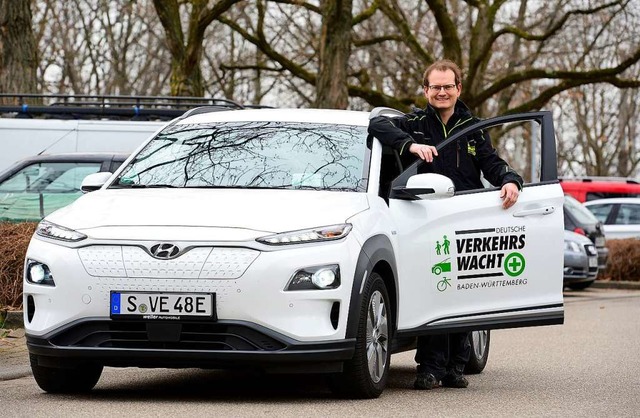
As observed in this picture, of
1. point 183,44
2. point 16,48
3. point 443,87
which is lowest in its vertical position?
point 443,87

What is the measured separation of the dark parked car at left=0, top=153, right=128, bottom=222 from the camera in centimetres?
1445

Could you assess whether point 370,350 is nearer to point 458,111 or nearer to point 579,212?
point 458,111

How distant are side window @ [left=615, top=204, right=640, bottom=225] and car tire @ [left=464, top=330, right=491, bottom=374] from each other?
19.3 m

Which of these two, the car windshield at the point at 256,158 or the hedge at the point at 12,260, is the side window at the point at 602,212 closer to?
the hedge at the point at 12,260

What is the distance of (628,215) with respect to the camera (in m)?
29.5

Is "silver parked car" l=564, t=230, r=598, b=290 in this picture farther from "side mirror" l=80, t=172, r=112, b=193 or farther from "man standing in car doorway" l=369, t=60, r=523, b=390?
"side mirror" l=80, t=172, r=112, b=193

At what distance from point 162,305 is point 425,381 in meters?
2.14

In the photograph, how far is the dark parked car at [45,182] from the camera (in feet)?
47.4

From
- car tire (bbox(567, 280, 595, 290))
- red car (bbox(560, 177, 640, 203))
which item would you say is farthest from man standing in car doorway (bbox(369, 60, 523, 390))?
red car (bbox(560, 177, 640, 203))

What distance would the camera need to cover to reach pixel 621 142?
66.2 m

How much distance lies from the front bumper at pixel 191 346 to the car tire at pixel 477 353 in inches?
99.8

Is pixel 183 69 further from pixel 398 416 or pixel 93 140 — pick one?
pixel 398 416

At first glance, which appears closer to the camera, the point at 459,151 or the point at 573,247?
the point at 459,151

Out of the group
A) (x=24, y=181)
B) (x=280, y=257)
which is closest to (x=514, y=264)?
(x=280, y=257)
